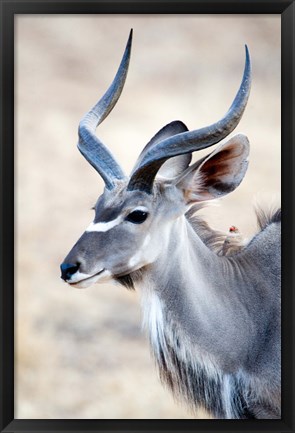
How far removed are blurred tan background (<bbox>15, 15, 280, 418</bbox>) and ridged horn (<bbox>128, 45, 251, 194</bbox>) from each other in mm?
370

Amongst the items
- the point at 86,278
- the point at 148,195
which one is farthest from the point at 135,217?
the point at 86,278

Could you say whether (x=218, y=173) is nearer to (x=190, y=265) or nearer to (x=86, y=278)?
(x=190, y=265)

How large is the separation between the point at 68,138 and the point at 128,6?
0.61m

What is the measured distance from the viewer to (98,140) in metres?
3.29

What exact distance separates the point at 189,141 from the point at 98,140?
0.41 metres

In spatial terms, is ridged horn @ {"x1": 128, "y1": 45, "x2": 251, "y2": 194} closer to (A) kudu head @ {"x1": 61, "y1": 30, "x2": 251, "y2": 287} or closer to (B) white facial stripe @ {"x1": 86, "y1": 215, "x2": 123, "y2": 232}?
(A) kudu head @ {"x1": 61, "y1": 30, "x2": 251, "y2": 287}

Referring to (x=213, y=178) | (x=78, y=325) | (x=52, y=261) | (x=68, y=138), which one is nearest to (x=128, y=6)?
(x=68, y=138)

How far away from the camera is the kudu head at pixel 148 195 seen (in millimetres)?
3066

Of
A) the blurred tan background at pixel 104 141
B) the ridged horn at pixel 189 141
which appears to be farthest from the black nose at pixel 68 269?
the blurred tan background at pixel 104 141

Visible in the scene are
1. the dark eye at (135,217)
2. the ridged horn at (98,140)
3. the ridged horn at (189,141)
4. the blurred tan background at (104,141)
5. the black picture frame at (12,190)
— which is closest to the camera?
the ridged horn at (189,141)

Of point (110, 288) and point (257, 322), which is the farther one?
point (110, 288)

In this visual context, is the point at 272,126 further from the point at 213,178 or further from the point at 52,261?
the point at 52,261

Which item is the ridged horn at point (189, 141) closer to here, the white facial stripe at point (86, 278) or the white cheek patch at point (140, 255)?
the white cheek patch at point (140, 255)

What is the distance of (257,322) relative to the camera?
3.36 meters
